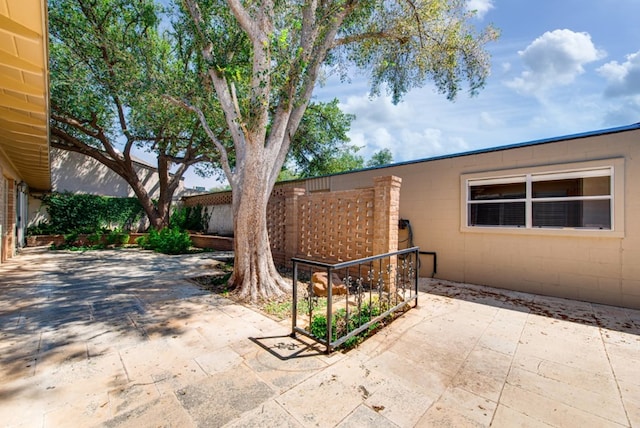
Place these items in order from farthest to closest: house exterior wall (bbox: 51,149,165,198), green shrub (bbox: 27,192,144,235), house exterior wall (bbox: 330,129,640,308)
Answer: house exterior wall (bbox: 51,149,165,198) → green shrub (bbox: 27,192,144,235) → house exterior wall (bbox: 330,129,640,308)

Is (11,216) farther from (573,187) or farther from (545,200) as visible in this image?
(573,187)

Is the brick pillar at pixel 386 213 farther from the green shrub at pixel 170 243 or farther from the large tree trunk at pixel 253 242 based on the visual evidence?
the green shrub at pixel 170 243

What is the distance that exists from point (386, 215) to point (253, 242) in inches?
98.1

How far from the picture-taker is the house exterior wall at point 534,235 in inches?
170

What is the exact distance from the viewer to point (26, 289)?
5.06 m

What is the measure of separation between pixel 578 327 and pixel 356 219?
3651 mm

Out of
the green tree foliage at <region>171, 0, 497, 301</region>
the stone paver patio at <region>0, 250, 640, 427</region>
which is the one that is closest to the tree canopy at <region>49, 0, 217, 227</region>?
the green tree foliage at <region>171, 0, 497, 301</region>

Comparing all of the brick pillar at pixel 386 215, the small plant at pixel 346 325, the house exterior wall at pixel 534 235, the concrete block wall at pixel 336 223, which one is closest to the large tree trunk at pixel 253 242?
the small plant at pixel 346 325

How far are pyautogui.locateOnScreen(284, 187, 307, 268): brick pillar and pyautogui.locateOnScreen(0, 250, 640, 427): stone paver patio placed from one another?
8.63 feet

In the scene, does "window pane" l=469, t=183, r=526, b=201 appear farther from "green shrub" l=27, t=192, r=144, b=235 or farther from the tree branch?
"green shrub" l=27, t=192, r=144, b=235

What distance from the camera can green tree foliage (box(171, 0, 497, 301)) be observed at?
15.0 ft

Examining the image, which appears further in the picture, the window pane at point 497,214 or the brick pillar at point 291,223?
the brick pillar at point 291,223

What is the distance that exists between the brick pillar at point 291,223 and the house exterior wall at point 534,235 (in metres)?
2.40

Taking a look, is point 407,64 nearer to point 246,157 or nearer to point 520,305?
point 246,157
